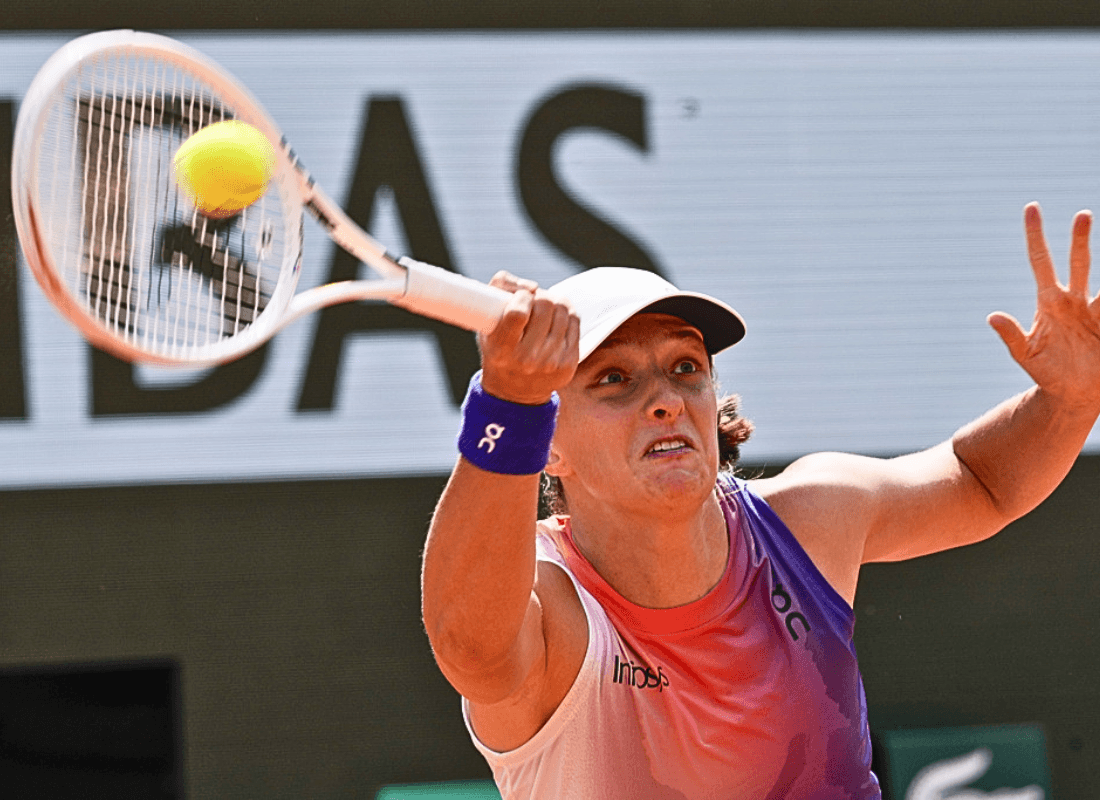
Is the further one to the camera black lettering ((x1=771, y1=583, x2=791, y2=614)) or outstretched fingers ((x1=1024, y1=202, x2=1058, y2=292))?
outstretched fingers ((x1=1024, y1=202, x2=1058, y2=292))

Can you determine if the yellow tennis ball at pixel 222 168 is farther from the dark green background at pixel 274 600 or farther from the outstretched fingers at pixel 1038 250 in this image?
the dark green background at pixel 274 600

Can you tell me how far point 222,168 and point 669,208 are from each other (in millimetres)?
2798

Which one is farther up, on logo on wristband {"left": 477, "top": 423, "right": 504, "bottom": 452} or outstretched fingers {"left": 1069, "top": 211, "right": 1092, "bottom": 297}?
outstretched fingers {"left": 1069, "top": 211, "right": 1092, "bottom": 297}

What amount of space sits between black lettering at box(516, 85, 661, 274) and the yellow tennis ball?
2.63 m

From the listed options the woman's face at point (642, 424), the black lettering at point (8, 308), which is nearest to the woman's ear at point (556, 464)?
the woman's face at point (642, 424)

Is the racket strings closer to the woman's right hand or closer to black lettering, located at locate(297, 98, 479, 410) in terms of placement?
the woman's right hand

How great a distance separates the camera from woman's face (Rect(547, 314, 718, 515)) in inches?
82.6

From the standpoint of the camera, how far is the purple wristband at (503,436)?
1701 mm

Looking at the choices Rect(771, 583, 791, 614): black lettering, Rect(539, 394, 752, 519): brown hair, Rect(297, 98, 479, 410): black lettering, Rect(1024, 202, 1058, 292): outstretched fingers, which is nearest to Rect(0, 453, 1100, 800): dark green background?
Rect(297, 98, 479, 410): black lettering

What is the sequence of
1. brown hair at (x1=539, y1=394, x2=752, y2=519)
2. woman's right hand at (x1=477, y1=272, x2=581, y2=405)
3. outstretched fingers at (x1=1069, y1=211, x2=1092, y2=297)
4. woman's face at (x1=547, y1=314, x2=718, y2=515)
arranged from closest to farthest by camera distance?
woman's right hand at (x1=477, y1=272, x2=581, y2=405), woman's face at (x1=547, y1=314, x2=718, y2=515), outstretched fingers at (x1=1069, y1=211, x2=1092, y2=297), brown hair at (x1=539, y1=394, x2=752, y2=519)

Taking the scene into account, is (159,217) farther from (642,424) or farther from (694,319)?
(694,319)

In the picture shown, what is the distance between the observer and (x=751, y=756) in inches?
82.8

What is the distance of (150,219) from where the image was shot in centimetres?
184

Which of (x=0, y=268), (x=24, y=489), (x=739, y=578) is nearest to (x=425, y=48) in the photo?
(x=0, y=268)
